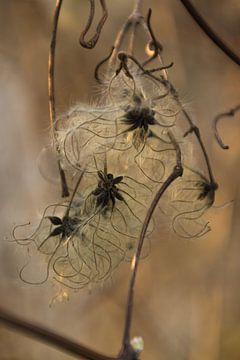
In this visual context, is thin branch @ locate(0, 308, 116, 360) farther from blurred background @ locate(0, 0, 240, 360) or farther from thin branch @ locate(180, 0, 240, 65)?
blurred background @ locate(0, 0, 240, 360)

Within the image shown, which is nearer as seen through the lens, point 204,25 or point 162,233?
point 204,25

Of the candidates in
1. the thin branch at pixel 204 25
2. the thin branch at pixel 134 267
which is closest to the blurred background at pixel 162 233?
the thin branch at pixel 204 25

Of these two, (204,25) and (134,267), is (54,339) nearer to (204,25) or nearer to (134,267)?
(134,267)

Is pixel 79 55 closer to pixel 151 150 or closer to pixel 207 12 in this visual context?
pixel 207 12

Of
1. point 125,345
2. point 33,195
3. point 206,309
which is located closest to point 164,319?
point 206,309

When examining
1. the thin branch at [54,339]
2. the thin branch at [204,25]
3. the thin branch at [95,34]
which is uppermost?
the thin branch at [204,25]

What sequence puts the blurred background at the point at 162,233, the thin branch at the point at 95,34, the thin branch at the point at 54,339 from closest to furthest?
the thin branch at the point at 54,339
the thin branch at the point at 95,34
the blurred background at the point at 162,233

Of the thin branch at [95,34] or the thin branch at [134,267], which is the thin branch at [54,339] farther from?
the thin branch at [95,34]

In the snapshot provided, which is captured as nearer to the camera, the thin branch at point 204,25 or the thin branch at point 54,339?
the thin branch at point 54,339

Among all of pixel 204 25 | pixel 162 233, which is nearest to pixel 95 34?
pixel 204 25
